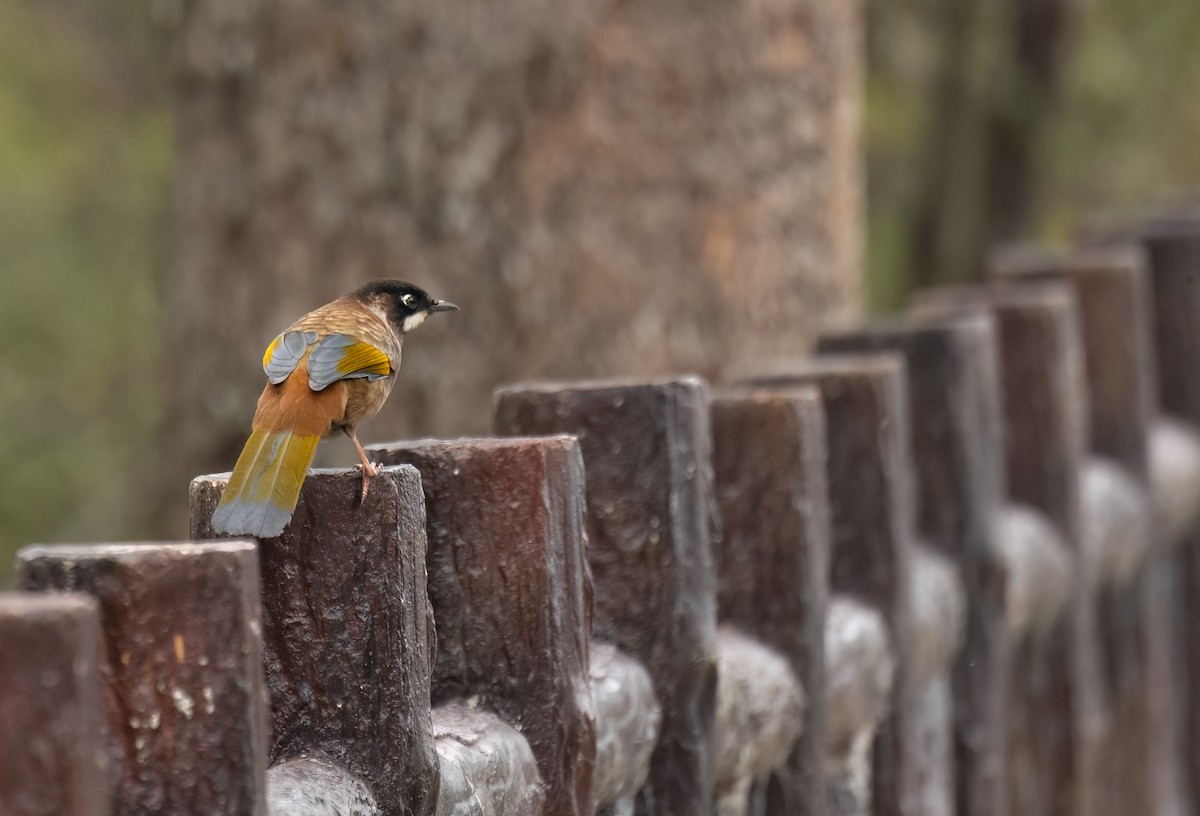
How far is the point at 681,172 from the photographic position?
12.8 feet

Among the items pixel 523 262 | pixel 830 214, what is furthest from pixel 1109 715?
pixel 523 262

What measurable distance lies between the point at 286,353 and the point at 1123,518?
8.14ft

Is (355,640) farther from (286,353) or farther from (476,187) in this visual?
(476,187)

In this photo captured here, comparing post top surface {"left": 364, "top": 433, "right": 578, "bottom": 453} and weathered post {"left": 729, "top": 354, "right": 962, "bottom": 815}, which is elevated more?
post top surface {"left": 364, "top": 433, "right": 578, "bottom": 453}

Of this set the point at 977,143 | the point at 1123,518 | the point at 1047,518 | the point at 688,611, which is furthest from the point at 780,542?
the point at 977,143

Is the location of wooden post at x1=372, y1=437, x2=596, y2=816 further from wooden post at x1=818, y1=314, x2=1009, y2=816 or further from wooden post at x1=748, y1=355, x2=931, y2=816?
wooden post at x1=818, y1=314, x2=1009, y2=816

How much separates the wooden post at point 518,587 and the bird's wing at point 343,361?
131mm

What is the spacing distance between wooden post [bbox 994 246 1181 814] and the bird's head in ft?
5.92

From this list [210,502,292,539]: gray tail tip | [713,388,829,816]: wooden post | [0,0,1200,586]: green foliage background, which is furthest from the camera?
[0,0,1200,586]: green foliage background

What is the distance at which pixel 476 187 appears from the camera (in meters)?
3.72

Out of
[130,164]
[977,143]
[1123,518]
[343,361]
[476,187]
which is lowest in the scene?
[1123,518]

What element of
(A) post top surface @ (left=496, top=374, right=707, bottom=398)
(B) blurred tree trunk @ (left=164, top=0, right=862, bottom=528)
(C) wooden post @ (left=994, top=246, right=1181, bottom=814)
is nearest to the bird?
(A) post top surface @ (left=496, top=374, right=707, bottom=398)

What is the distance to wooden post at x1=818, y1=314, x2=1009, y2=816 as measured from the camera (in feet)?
9.68

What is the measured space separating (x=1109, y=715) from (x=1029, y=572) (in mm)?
996
